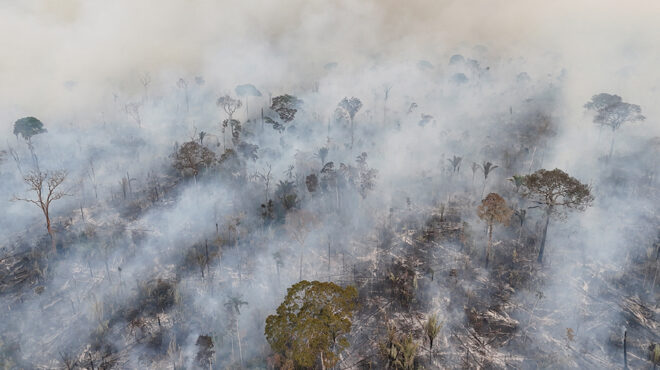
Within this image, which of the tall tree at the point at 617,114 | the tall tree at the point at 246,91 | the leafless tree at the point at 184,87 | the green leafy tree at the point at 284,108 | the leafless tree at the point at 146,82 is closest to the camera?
the tall tree at the point at 617,114

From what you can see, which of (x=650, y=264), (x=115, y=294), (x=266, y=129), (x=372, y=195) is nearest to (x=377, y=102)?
(x=266, y=129)

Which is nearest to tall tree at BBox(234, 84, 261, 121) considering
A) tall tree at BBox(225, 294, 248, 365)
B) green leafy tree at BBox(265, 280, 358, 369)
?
tall tree at BBox(225, 294, 248, 365)

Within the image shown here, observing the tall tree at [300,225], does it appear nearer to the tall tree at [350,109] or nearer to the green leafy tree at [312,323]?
the green leafy tree at [312,323]

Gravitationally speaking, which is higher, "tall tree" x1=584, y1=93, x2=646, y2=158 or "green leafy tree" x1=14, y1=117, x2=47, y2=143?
"tall tree" x1=584, y1=93, x2=646, y2=158

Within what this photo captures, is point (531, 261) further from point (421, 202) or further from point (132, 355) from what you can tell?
point (132, 355)

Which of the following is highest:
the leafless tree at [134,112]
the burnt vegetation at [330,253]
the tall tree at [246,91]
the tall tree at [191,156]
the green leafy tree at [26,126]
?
the tall tree at [246,91]

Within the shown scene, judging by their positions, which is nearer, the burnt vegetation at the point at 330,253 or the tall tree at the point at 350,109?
the burnt vegetation at the point at 330,253

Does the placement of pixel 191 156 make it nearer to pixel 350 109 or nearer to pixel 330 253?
pixel 330 253

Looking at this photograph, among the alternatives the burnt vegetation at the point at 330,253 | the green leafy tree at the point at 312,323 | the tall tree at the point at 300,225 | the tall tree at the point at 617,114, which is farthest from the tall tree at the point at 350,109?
the green leafy tree at the point at 312,323

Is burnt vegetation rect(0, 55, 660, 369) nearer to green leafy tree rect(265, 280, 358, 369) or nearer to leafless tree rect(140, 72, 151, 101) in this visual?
green leafy tree rect(265, 280, 358, 369)

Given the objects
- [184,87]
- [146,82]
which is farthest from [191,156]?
[146,82]

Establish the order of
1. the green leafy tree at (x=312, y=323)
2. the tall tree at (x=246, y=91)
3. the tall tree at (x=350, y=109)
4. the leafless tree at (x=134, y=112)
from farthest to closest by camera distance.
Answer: the tall tree at (x=246, y=91) < the leafless tree at (x=134, y=112) < the tall tree at (x=350, y=109) < the green leafy tree at (x=312, y=323)

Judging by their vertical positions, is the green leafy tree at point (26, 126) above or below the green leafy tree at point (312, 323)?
above
